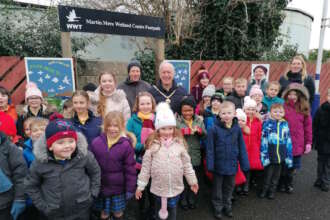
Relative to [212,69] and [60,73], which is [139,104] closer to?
[60,73]

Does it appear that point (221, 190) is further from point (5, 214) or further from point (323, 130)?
point (5, 214)

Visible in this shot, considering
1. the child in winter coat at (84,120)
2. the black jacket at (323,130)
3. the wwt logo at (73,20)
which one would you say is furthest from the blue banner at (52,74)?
the black jacket at (323,130)

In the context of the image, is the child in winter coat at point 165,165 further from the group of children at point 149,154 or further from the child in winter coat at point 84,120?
the child in winter coat at point 84,120

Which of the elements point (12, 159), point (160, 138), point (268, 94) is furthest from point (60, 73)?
point (268, 94)

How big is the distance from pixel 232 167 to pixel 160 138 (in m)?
1.11

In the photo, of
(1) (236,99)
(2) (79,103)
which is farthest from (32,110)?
(1) (236,99)

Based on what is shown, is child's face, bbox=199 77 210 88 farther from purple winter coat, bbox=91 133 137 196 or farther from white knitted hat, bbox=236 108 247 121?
purple winter coat, bbox=91 133 137 196

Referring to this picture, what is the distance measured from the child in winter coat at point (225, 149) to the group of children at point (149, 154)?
0.04ft

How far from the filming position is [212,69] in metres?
6.13

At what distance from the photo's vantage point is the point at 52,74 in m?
3.75

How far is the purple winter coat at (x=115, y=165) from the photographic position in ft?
7.59

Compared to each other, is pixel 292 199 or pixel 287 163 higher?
pixel 287 163

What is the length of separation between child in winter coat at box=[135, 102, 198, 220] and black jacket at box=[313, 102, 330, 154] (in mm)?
2509

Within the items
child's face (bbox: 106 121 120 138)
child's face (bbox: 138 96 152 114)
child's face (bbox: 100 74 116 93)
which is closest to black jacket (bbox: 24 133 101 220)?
child's face (bbox: 106 121 120 138)
